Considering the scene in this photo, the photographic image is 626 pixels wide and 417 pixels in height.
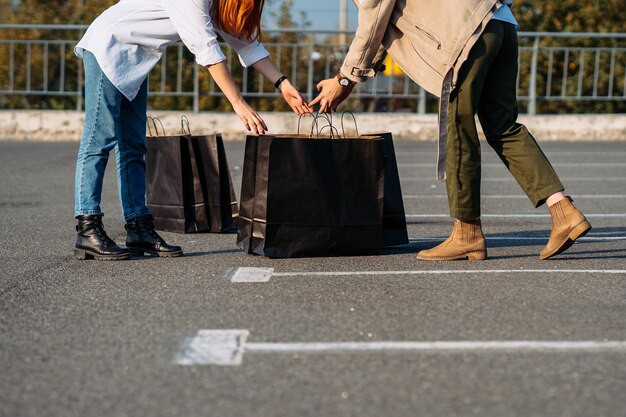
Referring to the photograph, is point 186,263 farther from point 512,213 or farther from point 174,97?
point 174,97

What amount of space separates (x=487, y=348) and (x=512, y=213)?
4.40m

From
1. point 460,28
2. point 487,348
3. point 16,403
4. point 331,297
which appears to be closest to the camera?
point 16,403

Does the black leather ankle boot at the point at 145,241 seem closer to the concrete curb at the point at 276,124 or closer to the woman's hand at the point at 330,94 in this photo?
the woman's hand at the point at 330,94

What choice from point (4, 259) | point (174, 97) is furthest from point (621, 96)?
point (4, 259)

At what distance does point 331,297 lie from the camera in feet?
14.2

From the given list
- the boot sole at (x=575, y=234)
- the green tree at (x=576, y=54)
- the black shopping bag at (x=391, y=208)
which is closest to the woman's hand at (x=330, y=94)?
the black shopping bag at (x=391, y=208)

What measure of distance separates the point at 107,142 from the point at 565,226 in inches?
91.5

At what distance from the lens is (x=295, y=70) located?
1592cm

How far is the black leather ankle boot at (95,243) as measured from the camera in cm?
534

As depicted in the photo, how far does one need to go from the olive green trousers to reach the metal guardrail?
10.6m

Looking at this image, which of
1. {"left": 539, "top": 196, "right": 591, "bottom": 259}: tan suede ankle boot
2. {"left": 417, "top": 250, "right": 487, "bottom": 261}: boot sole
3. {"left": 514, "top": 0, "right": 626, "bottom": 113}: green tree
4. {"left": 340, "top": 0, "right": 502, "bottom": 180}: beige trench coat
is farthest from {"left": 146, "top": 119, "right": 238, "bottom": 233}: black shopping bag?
{"left": 514, "top": 0, "right": 626, "bottom": 113}: green tree

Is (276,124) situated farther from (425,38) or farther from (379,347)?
(379,347)

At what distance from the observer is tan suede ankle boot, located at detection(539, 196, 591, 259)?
5.11 metres

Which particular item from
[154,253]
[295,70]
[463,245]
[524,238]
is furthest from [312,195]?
[295,70]
